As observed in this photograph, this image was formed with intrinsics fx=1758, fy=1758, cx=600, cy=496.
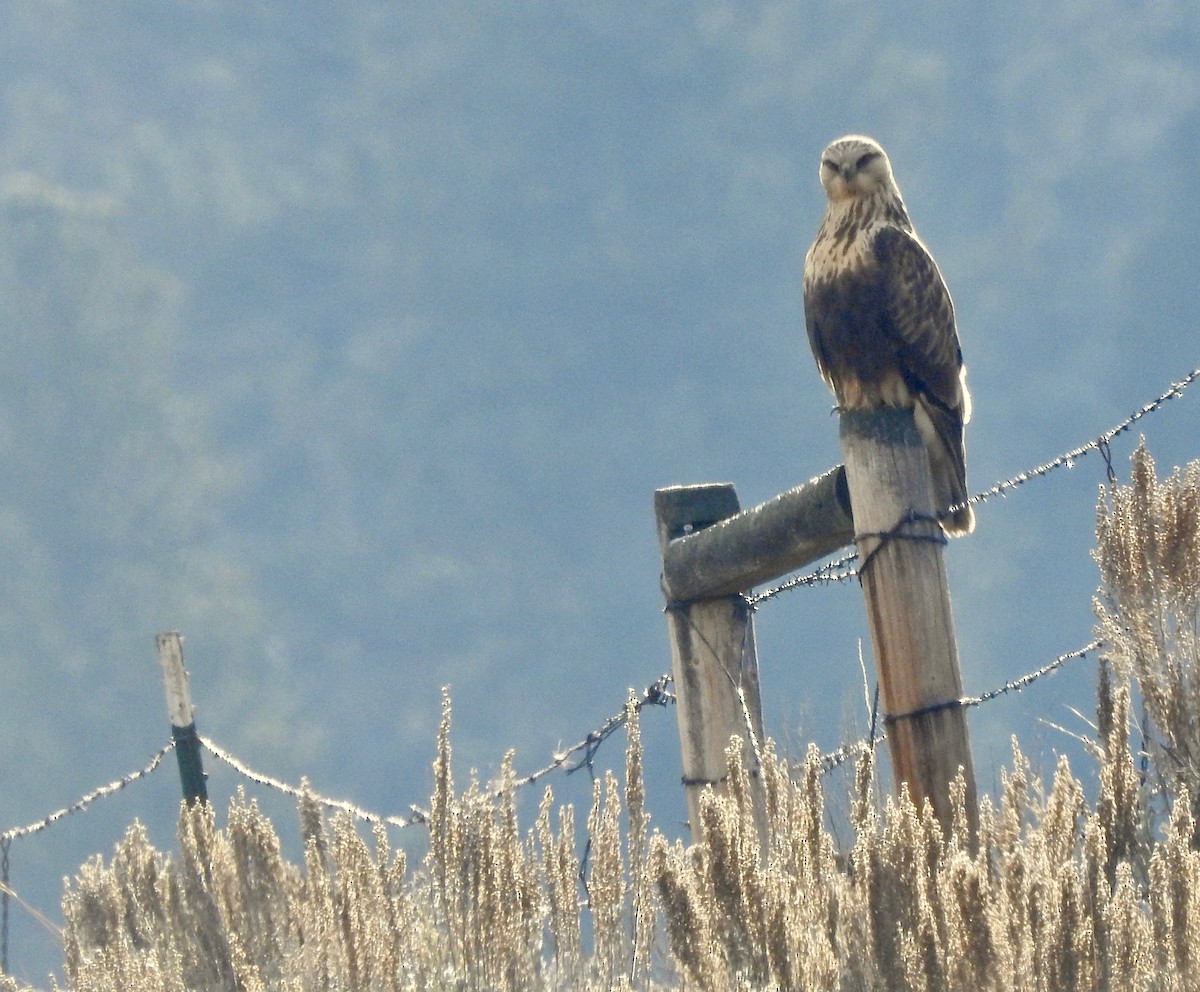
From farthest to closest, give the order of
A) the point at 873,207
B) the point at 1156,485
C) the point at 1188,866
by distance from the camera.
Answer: the point at 873,207, the point at 1156,485, the point at 1188,866

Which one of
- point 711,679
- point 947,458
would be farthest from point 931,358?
point 711,679

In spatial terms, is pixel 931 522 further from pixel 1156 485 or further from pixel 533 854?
pixel 533 854

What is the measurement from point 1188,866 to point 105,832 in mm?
41092

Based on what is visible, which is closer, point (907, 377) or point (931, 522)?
point (931, 522)

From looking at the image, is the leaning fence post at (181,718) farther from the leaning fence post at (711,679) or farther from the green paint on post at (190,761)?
the leaning fence post at (711,679)

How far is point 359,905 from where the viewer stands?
2.83 meters

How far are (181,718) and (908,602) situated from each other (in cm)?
343

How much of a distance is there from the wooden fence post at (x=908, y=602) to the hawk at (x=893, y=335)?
0.55 meters

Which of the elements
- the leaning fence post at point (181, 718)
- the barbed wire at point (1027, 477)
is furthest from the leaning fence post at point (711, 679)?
the leaning fence post at point (181, 718)

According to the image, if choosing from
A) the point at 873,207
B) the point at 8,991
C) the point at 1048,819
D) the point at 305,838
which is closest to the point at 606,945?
the point at 1048,819

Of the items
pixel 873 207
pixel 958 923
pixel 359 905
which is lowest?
pixel 958 923

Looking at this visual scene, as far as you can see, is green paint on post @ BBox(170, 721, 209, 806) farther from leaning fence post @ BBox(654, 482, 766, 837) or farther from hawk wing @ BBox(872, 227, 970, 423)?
hawk wing @ BBox(872, 227, 970, 423)

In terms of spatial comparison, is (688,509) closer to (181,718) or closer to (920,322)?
(920,322)

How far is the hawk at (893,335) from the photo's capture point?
3.97m
